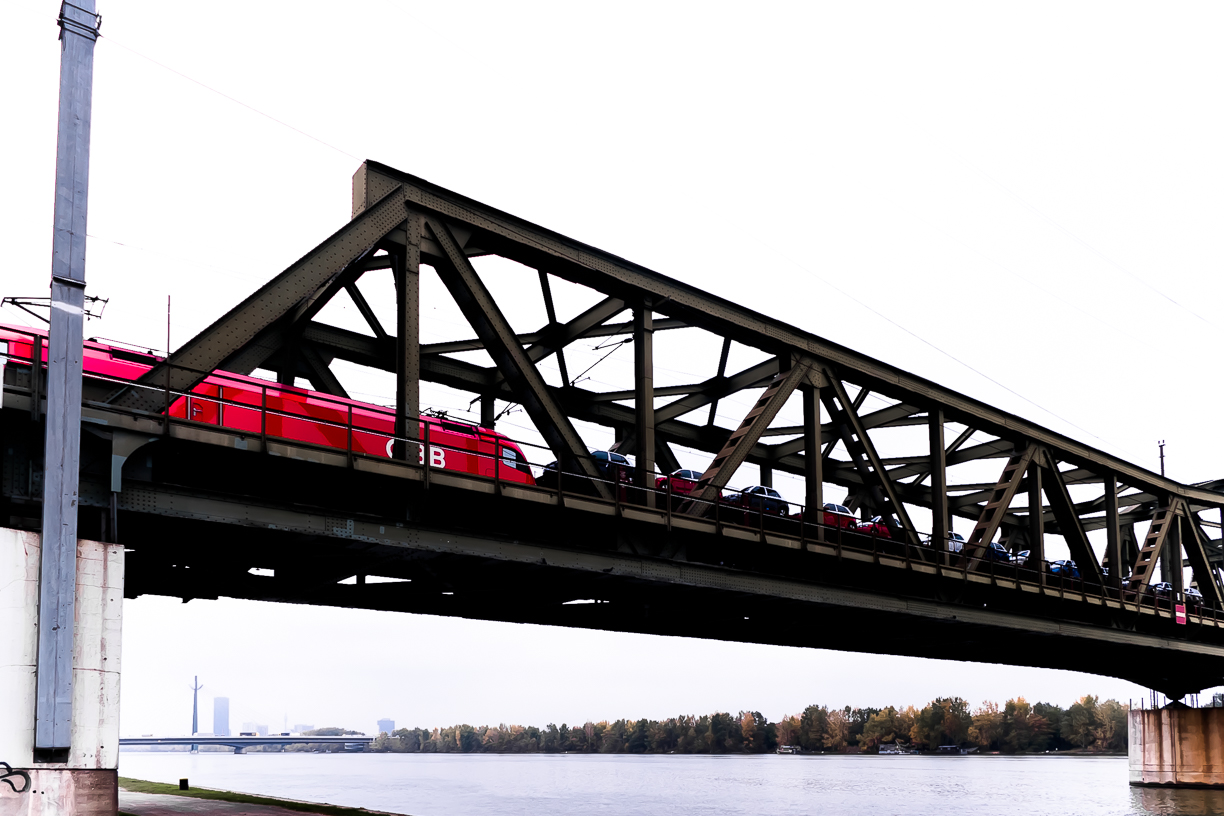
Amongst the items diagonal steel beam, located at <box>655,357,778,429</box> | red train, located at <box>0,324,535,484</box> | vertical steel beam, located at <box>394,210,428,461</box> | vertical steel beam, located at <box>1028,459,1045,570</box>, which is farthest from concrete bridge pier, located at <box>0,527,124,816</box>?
vertical steel beam, located at <box>1028,459,1045,570</box>

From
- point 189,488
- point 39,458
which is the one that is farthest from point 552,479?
point 39,458

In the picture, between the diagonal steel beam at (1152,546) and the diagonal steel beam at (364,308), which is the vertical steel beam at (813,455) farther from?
the diagonal steel beam at (1152,546)

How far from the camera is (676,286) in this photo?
106 ft

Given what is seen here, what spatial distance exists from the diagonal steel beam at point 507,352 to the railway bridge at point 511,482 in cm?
6

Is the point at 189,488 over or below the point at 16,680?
over

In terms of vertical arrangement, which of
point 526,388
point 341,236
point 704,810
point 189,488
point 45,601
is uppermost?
point 341,236

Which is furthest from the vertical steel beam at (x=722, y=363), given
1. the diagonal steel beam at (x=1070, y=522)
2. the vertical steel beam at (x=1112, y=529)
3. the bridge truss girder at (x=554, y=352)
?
the vertical steel beam at (x=1112, y=529)

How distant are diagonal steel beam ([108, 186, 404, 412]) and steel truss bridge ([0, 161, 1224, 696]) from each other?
0.05 metres

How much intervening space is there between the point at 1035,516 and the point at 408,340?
1186 inches

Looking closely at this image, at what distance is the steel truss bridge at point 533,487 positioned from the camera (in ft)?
70.3

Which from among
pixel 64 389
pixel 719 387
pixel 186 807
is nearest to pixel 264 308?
pixel 64 389

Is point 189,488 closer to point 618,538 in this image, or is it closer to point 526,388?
point 526,388

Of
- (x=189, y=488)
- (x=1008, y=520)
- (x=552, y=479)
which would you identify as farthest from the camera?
(x=1008, y=520)

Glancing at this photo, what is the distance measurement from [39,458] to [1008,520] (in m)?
52.7
